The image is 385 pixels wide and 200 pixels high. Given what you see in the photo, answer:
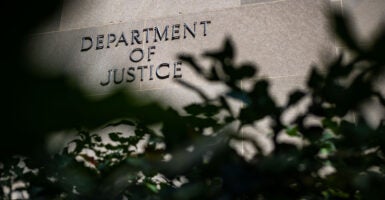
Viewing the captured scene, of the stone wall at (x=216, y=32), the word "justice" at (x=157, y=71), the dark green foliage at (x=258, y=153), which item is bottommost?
the dark green foliage at (x=258, y=153)

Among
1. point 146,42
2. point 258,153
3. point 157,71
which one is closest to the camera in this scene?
point 258,153

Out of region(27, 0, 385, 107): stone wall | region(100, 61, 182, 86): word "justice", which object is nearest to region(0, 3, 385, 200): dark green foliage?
region(27, 0, 385, 107): stone wall

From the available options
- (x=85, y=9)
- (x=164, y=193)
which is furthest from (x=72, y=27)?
(x=164, y=193)

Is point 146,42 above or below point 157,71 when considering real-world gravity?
above

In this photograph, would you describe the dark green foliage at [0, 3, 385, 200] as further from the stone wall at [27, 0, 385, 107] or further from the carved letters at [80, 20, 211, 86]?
the carved letters at [80, 20, 211, 86]

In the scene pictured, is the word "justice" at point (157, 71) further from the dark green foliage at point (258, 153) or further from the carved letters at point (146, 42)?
the dark green foliage at point (258, 153)

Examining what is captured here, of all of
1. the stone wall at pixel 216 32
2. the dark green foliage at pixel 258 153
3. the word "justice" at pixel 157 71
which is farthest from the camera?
the word "justice" at pixel 157 71

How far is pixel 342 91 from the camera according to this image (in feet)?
3.85

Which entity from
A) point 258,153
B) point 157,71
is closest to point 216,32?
point 157,71

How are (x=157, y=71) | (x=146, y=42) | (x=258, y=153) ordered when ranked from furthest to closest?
1. (x=146, y=42)
2. (x=157, y=71)
3. (x=258, y=153)

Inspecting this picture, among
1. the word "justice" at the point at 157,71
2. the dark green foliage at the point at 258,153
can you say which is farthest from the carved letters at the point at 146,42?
the dark green foliage at the point at 258,153

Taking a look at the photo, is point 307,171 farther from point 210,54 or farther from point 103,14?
point 103,14

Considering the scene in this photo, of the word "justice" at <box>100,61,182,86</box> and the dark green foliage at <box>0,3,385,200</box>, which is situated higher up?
the word "justice" at <box>100,61,182,86</box>

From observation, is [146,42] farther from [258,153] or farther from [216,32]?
[258,153]
